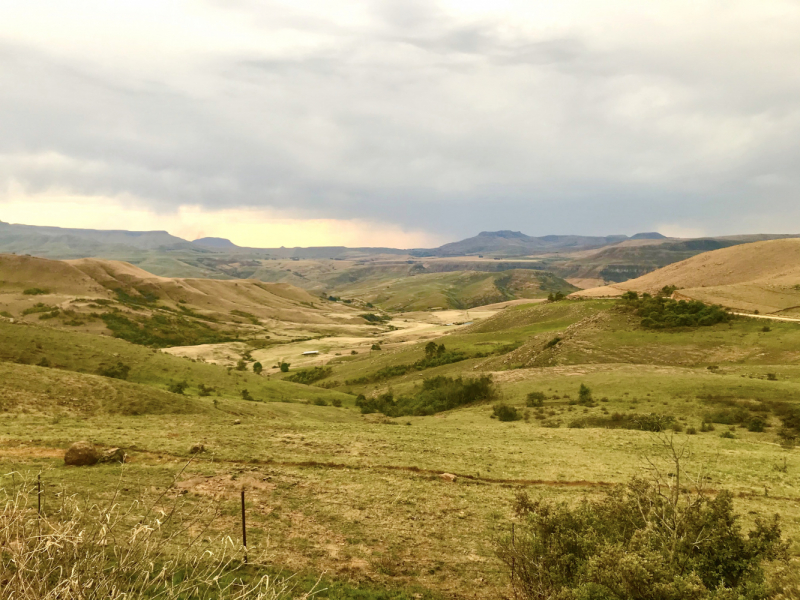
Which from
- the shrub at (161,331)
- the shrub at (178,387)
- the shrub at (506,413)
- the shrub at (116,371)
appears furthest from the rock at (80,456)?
the shrub at (161,331)

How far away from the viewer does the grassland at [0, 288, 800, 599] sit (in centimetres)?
1512

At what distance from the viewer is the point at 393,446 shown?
25.9m

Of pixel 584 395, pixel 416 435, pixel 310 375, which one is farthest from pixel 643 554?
pixel 310 375

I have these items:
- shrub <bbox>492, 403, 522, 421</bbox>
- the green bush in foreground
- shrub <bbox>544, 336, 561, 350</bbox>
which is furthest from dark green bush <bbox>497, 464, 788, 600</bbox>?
shrub <bbox>544, 336, 561, 350</bbox>

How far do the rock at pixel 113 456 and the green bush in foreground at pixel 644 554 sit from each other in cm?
1719

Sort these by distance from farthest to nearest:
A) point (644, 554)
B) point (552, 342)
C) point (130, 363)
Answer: point (552, 342) < point (130, 363) < point (644, 554)

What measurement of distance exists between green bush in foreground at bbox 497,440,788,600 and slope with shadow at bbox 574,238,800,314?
79.2 metres

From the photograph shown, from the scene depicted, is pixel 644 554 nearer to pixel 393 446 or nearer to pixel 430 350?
pixel 393 446

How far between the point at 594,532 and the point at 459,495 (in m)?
9.53

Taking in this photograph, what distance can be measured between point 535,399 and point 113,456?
3426 cm

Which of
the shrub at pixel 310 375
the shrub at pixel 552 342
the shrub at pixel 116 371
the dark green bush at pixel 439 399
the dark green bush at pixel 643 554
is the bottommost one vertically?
the shrub at pixel 310 375

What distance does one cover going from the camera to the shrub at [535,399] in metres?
41.4

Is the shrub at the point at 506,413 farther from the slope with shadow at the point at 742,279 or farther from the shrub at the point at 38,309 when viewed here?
the shrub at the point at 38,309

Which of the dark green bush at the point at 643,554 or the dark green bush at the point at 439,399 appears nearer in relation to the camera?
the dark green bush at the point at 643,554
